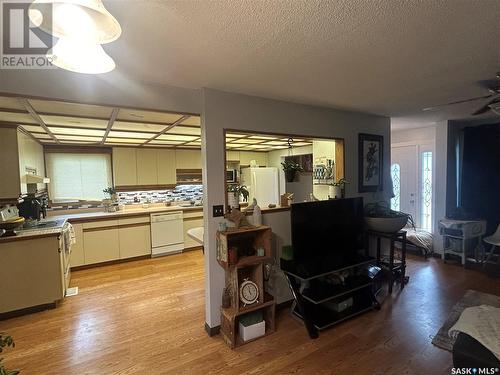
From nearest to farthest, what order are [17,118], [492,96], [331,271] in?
[492,96]
[331,271]
[17,118]

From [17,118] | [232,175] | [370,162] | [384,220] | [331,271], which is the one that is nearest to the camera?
[331,271]

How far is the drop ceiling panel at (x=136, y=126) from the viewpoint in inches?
121

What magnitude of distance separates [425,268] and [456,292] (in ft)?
2.76

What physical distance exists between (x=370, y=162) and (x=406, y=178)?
2.15 meters

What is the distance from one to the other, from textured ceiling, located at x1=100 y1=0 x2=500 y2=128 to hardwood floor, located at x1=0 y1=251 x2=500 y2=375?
235 cm

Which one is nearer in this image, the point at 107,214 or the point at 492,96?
the point at 492,96

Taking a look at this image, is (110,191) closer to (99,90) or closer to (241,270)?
(99,90)

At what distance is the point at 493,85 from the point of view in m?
2.42

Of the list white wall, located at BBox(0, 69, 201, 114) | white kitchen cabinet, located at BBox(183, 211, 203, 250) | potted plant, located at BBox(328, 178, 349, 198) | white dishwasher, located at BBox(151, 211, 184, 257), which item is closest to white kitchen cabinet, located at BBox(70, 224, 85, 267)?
white dishwasher, located at BBox(151, 211, 184, 257)

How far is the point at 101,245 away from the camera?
4.32 meters

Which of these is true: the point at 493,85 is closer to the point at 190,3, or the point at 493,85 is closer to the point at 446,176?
the point at 446,176

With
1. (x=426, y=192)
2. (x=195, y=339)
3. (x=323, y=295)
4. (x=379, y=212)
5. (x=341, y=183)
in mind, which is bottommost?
(x=195, y=339)

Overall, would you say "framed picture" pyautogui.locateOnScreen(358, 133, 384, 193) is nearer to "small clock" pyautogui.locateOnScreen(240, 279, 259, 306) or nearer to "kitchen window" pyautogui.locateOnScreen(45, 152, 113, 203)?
"small clock" pyautogui.locateOnScreen(240, 279, 259, 306)

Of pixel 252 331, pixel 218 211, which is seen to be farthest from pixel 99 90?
pixel 252 331
